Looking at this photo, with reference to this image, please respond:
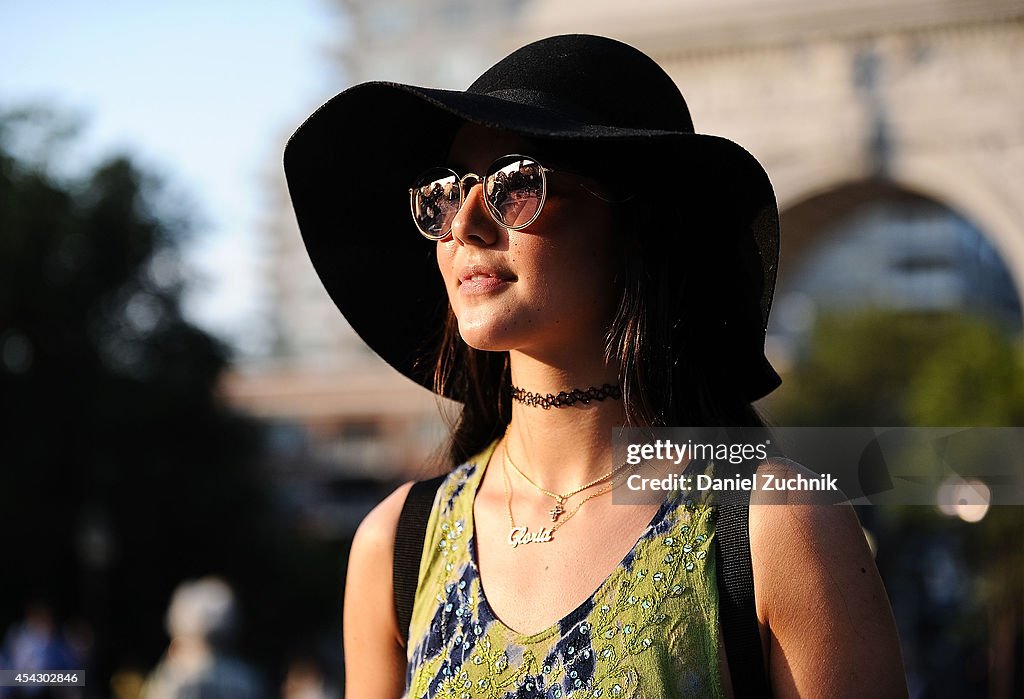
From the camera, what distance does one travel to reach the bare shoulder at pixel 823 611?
1.46 metres

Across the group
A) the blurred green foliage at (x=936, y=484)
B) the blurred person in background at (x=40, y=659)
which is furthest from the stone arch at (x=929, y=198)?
the blurred person in background at (x=40, y=659)

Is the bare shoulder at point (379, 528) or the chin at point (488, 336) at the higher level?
the chin at point (488, 336)

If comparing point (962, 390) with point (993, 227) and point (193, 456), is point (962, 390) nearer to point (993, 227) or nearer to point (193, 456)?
point (993, 227)

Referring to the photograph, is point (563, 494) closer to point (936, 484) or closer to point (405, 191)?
point (405, 191)

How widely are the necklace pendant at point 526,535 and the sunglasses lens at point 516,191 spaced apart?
1.32 ft

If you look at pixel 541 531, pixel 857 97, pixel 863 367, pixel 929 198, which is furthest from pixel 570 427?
pixel 863 367

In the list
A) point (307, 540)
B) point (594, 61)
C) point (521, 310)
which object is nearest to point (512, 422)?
point (521, 310)

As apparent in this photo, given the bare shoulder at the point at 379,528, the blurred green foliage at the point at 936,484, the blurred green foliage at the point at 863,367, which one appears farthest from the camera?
the blurred green foliage at the point at 863,367

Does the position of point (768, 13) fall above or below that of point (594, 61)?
above

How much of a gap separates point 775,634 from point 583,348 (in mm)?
456

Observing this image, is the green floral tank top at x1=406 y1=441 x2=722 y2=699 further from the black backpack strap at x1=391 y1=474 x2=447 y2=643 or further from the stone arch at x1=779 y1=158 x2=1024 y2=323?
the stone arch at x1=779 y1=158 x2=1024 y2=323

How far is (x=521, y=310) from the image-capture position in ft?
5.40

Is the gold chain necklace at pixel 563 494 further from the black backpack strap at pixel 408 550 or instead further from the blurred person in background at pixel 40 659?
the blurred person in background at pixel 40 659

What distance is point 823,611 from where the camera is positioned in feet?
4.82
